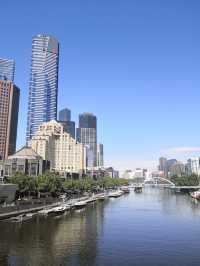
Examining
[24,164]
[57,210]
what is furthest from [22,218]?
[24,164]

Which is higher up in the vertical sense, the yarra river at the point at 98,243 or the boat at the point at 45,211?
the boat at the point at 45,211

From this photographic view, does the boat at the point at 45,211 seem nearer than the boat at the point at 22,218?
No

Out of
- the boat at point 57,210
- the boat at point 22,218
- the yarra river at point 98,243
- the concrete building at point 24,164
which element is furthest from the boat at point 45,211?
the concrete building at point 24,164

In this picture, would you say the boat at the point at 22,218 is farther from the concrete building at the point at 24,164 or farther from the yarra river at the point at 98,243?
the concrete building at the point at 24,164

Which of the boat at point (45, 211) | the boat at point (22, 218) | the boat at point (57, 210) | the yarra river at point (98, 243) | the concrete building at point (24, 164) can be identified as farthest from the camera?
the concrete building at point (24, 164)

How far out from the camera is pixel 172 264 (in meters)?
49.9

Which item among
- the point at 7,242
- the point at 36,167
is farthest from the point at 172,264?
Answer: the point at 36,167

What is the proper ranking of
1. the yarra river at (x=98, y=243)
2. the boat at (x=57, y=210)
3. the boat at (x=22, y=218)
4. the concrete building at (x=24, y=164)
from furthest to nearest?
A: 1. the concrete building at (x=24, y=164)
2. the boat at (x=57, y=210)
3. the boat at (x=22, y=218)
4. the yarra river at (x=98, y=243)

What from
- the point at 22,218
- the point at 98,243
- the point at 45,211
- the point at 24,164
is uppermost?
the point at 24,164

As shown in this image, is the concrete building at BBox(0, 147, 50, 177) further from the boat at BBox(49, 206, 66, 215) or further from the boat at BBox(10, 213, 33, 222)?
the boat at BBox(10, 213, 33, 222)

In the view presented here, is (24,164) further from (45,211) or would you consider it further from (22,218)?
(22,218)

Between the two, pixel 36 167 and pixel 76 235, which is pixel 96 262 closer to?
pixel 76 235

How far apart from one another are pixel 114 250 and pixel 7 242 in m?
20.1

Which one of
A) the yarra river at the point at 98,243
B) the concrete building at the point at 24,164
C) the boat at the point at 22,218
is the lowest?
the yarra river at the point at 98,243
